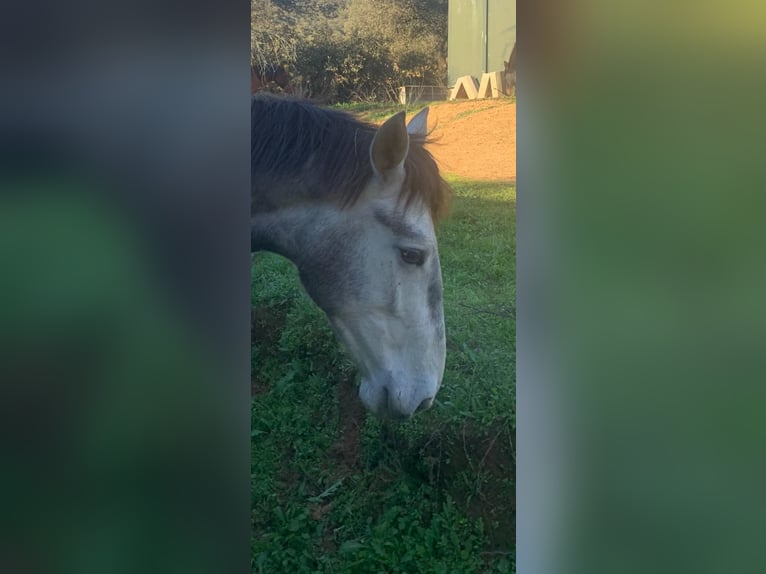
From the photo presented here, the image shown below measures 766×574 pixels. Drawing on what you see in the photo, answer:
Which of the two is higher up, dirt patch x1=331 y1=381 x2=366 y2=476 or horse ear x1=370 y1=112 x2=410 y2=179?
horse ear x1=370 y1=112 x2=410 y2=179

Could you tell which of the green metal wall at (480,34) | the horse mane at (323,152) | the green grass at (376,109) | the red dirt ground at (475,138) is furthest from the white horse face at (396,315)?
the green metal wall at (480,34)

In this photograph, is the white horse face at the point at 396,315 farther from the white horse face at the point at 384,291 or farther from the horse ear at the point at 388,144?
the horse ear at the point at 388,144

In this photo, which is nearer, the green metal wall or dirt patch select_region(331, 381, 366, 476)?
the green metal wall

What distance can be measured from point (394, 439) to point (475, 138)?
153 centimetres

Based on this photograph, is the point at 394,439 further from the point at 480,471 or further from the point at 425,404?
the point at 480,471

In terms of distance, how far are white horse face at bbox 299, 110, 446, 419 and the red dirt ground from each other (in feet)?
0.40

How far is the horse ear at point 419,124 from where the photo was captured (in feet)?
13.2

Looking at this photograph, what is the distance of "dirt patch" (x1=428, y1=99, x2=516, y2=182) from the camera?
400cm

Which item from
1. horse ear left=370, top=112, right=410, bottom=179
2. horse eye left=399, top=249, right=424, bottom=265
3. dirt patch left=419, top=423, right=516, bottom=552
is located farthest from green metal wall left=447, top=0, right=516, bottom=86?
dirt patch left=419, top=423, right=516, bottom=552

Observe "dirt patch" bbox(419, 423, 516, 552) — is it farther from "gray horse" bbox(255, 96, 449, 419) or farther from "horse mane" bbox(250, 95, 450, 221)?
"horse mane" bbox(250, 95, 450, 221)

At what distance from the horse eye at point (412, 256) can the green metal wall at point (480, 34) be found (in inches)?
35.3
